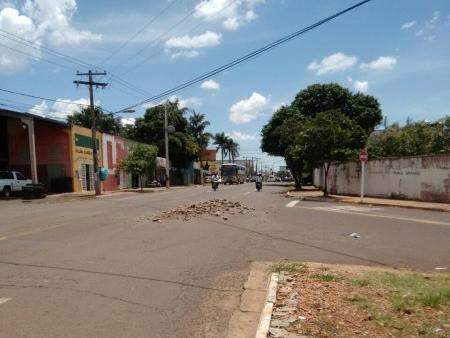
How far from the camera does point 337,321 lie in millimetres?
6215

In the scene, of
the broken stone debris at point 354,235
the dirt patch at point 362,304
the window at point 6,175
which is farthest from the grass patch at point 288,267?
the window at point 6,175

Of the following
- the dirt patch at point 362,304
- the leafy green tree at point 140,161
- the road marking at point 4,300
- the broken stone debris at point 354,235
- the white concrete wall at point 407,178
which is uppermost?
the leafy green tree at point 140,161

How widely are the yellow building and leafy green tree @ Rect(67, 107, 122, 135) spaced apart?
20.5m

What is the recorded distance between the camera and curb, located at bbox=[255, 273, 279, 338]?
5.82 metres

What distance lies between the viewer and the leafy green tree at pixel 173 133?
78812 millimetres

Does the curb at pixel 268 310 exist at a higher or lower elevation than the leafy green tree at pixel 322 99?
lower

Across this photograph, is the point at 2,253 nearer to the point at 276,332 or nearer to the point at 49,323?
the point at 49,323

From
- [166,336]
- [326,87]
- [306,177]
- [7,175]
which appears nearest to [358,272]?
[166,336]

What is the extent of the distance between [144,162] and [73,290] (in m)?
44.3

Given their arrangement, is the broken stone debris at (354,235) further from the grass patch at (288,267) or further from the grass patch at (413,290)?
the grass patch at (413,290)

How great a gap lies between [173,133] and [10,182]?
135 ft

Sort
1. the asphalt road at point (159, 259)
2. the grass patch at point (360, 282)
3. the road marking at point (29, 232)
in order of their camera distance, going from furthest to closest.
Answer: the road marking at point (29, 232) < the grass patch at point (360, 282) < the asphalt road at point (159, 259)

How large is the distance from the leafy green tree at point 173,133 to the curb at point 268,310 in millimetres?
69937

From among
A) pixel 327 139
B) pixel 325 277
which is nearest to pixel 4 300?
pixel 325 277
